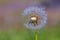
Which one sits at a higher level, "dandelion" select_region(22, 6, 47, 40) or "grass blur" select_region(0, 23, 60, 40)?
"dandelion" select_region(22, 6, 47, 40)

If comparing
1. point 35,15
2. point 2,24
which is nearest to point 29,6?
point 35,15

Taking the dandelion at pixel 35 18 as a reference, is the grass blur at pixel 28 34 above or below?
below

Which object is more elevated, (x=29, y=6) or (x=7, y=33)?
(x=29, y=6)

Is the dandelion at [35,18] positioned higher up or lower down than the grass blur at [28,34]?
higher up

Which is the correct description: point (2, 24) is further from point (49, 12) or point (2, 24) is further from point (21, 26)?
point (49, 12)
